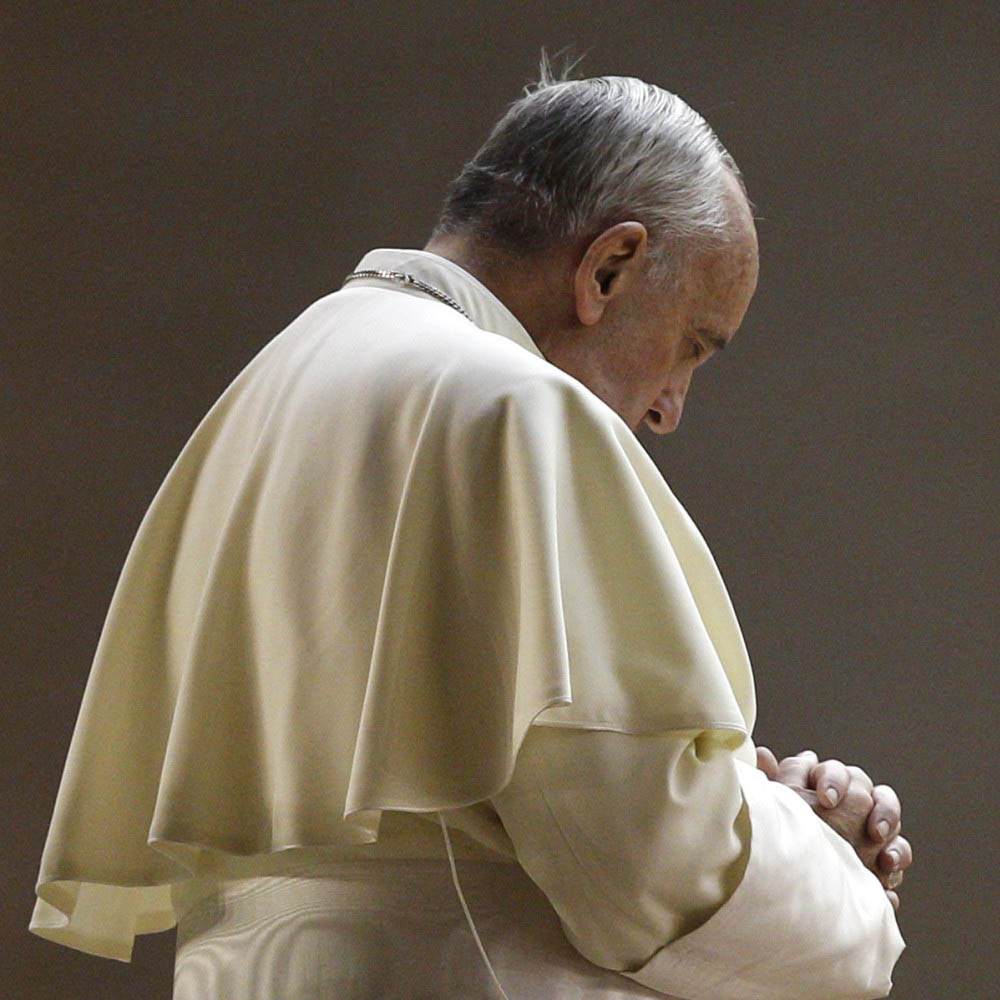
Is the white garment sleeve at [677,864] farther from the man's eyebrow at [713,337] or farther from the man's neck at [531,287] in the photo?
the man's eyebrow at [713,337]

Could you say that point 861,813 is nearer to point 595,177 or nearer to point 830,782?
point 830,782

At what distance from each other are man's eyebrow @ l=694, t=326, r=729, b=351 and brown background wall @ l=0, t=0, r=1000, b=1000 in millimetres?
2595

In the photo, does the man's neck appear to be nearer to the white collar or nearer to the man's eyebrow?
the white collar

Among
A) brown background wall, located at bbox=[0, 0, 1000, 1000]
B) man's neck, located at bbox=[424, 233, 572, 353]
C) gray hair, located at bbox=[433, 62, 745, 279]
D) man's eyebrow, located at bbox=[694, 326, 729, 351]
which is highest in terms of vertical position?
gray hair, located at bbox=[433, 62, 745, 279]

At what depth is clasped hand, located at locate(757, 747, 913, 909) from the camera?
82.4 inches

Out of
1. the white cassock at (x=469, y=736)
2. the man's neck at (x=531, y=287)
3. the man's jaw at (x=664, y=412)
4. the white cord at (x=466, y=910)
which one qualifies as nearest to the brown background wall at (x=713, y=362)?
the man's jaw at (x=664, y=412)

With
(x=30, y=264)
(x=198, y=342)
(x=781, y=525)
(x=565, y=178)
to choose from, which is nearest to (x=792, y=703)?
(x=781, y=525)

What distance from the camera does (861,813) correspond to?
211cm

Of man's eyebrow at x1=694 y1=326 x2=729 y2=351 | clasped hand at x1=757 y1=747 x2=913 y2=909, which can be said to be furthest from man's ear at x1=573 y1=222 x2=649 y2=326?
clasped hand at x1=757 y1=747 x2=913 y2=909

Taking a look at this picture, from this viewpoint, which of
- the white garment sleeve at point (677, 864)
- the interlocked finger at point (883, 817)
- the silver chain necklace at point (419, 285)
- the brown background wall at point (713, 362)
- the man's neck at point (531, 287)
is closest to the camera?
the white garment sleeve at point (677, 864)

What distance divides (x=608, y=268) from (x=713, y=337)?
258 millimetres

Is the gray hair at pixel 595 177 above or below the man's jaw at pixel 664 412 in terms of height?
above

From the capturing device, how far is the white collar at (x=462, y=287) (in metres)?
2.26

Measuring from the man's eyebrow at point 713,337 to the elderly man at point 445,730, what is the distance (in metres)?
0.56
